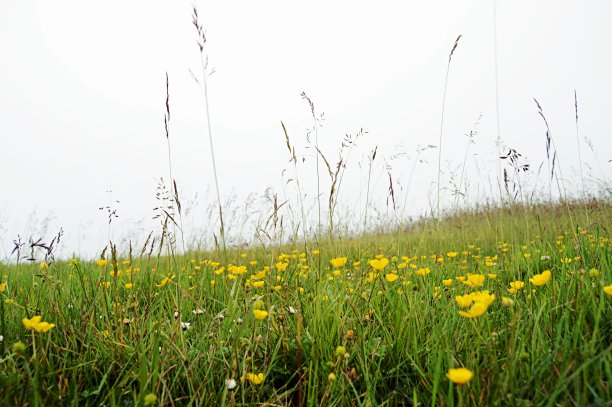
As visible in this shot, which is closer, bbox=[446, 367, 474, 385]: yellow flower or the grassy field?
bbox=[446, 367, 474, 385]: yellow flower

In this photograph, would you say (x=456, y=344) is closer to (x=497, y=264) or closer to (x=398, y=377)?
(x=398, y=377)

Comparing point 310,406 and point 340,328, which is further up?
point 340,328

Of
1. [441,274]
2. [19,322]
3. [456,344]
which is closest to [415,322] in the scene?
[456,344]

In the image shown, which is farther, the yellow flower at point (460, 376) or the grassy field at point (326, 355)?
the grassy field at point (326, 355)

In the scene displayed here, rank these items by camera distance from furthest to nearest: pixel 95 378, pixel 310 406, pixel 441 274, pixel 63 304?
1. pixel 441 274
2. pixel 63 304
3. pixel 95 378
4. pixel 310 406

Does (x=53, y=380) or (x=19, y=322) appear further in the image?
(x=19, y=322)

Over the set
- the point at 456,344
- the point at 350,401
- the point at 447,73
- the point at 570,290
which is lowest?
the point at 350,401

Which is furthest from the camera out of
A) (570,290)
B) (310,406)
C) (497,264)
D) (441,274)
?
(497,264)

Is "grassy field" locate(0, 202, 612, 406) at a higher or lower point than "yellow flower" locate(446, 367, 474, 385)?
lower

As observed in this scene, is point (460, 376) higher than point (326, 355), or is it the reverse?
point (460, 376)

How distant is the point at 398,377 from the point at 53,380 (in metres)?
1.11

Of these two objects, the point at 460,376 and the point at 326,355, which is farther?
the point at 326,355

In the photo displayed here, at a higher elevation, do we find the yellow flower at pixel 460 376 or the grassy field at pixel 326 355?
the yellow flower at pixel 460 376

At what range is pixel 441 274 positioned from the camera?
2.54m
